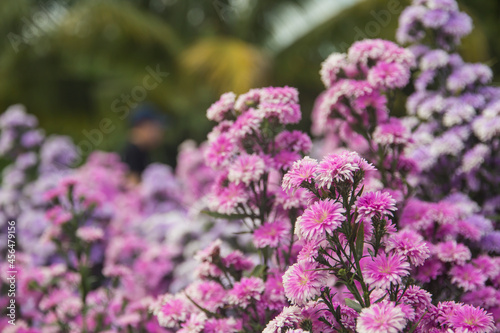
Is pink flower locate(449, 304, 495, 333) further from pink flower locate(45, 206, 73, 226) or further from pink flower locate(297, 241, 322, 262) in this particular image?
pink flower locate(45, 206, 73, 226)

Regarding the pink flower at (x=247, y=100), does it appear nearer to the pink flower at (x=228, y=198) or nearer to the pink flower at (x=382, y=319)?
the pink flower at (x=228, y=198)

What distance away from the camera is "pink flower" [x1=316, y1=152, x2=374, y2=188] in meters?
1.04

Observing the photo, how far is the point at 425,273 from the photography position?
1.42 metres

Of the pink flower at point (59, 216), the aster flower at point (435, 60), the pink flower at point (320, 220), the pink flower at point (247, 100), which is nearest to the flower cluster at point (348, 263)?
the pink flower at point (320, 220)

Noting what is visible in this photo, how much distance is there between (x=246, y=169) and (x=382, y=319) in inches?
22.4

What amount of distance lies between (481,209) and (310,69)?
247 inches

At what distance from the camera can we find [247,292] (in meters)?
1.31

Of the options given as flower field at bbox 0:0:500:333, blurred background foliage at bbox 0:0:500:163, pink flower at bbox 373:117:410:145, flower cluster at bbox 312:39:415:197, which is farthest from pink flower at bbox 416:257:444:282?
blurred background foliage at bbox 0:0:500:163

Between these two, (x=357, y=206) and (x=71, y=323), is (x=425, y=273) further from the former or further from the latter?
(x=71, y=323)

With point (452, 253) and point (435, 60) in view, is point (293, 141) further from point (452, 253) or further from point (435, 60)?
point (435, 60)

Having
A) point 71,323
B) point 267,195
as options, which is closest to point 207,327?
point 267,195

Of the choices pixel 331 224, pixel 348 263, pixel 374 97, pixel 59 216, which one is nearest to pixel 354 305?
pixel 348 263

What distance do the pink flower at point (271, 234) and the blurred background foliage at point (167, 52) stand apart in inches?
212

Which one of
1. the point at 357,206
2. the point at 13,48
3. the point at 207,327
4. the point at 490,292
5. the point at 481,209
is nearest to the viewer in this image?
the point at 357,206
